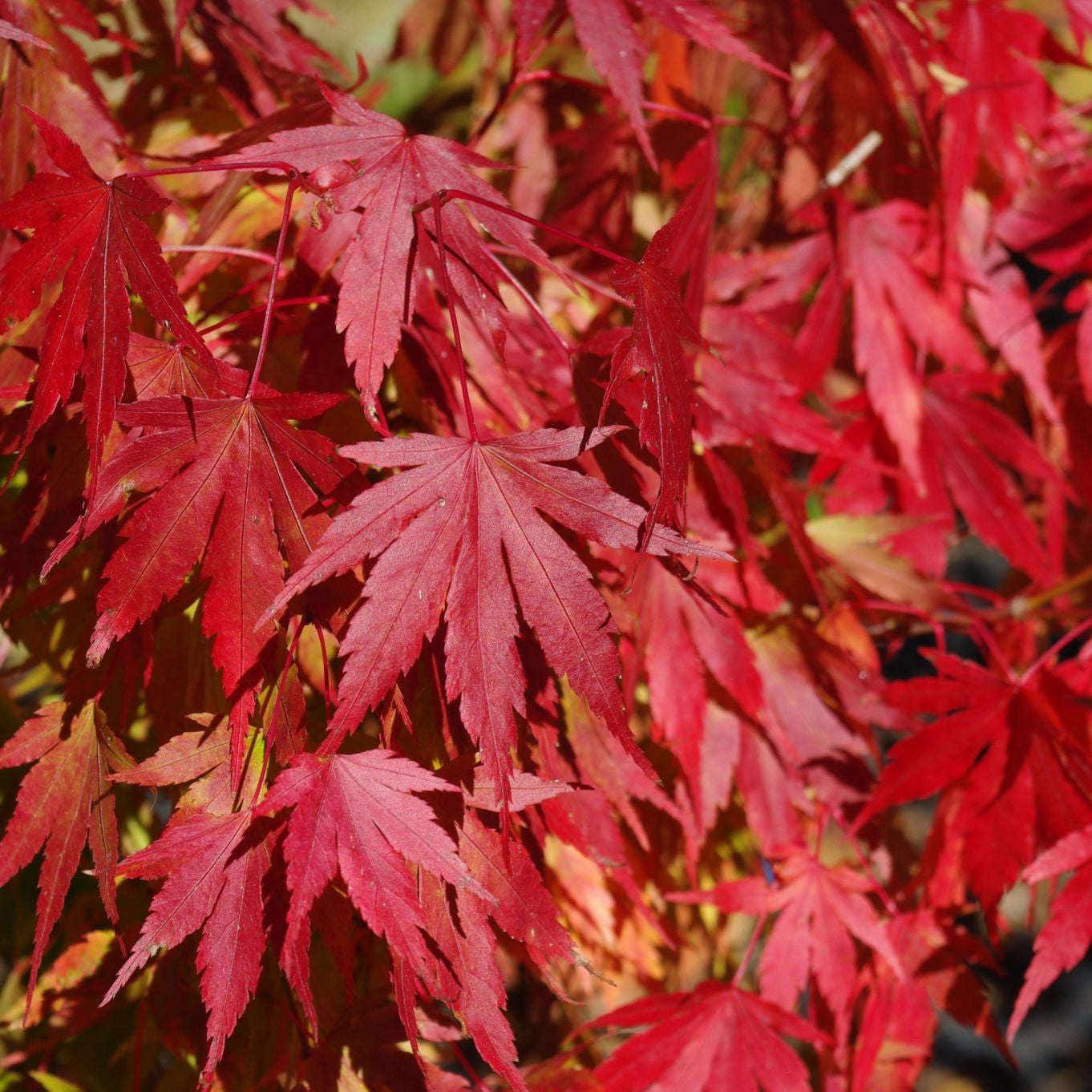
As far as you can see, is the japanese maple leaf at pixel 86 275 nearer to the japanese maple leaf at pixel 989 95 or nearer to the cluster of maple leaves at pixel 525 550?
the cluster of maple leaves at pixel 525 550

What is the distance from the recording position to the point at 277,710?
1.96ft

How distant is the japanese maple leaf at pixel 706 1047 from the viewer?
33.5 inches

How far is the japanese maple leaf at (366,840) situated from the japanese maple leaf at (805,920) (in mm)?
438

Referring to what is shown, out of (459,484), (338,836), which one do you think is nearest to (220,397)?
(459,484)

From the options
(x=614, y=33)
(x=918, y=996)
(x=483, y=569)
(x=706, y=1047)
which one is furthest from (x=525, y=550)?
(x=918, y=996)

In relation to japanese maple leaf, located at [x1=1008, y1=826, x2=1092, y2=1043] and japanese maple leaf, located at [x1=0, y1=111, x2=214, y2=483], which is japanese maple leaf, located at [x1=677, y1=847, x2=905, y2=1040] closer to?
japanese maple leaf, located at [x1=1008, y1=826, x2=1092, y2=1043]

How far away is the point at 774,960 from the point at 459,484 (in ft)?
1.95

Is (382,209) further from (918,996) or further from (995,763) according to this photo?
(918,996)

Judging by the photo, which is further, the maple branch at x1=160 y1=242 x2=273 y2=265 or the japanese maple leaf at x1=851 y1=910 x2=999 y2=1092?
the japanese maple leaf at x1=851 y1=910 x2=999 y2=1092

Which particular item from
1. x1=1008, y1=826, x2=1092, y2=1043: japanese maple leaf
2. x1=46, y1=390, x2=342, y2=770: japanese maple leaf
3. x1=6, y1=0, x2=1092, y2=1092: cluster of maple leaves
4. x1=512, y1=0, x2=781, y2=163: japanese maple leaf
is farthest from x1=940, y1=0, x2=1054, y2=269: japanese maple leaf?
x1=46, y1=390, x2=342, y2=770: japanese maple leaf

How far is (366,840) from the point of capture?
564mm

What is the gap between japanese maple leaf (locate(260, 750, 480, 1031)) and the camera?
0.55 m

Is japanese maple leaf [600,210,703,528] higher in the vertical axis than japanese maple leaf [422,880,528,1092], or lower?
higher

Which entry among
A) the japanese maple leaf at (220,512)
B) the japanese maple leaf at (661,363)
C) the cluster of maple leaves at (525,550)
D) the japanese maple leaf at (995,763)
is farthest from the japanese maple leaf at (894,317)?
the japanese maple leaf at (220,512)
